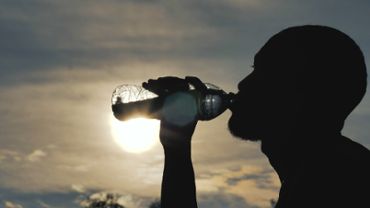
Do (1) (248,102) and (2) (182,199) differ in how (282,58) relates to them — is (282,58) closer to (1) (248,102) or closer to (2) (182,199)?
(1) (248,102)

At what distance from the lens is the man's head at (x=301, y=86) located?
4398mm

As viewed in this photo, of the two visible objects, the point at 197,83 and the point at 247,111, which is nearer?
the point at 247,111

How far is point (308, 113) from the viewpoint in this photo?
14.5ft

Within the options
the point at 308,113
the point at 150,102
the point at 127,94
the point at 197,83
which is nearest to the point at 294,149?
the point at 308,113

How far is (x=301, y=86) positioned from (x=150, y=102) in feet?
5.22

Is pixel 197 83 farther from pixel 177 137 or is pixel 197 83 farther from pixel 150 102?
pixel 177 137

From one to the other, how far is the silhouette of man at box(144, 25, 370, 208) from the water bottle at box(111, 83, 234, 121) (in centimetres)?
64

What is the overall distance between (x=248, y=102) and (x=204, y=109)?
82 cm

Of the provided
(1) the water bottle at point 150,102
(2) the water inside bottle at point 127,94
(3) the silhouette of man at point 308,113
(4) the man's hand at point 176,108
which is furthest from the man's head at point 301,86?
(2) the water inside bottle at point 127,94

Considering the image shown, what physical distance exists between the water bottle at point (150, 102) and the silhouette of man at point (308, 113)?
642 mm

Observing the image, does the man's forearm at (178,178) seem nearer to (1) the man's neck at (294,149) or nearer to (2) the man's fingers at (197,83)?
(2) the man's fingers at (197,83)

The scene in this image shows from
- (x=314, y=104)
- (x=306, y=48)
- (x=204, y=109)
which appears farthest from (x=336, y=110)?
(x=204, y=109)

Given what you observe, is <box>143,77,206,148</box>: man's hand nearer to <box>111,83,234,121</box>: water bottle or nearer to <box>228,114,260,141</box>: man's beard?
Result: <box>111,83,234,121</box>: water bottle

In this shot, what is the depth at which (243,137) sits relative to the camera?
4715 mm
